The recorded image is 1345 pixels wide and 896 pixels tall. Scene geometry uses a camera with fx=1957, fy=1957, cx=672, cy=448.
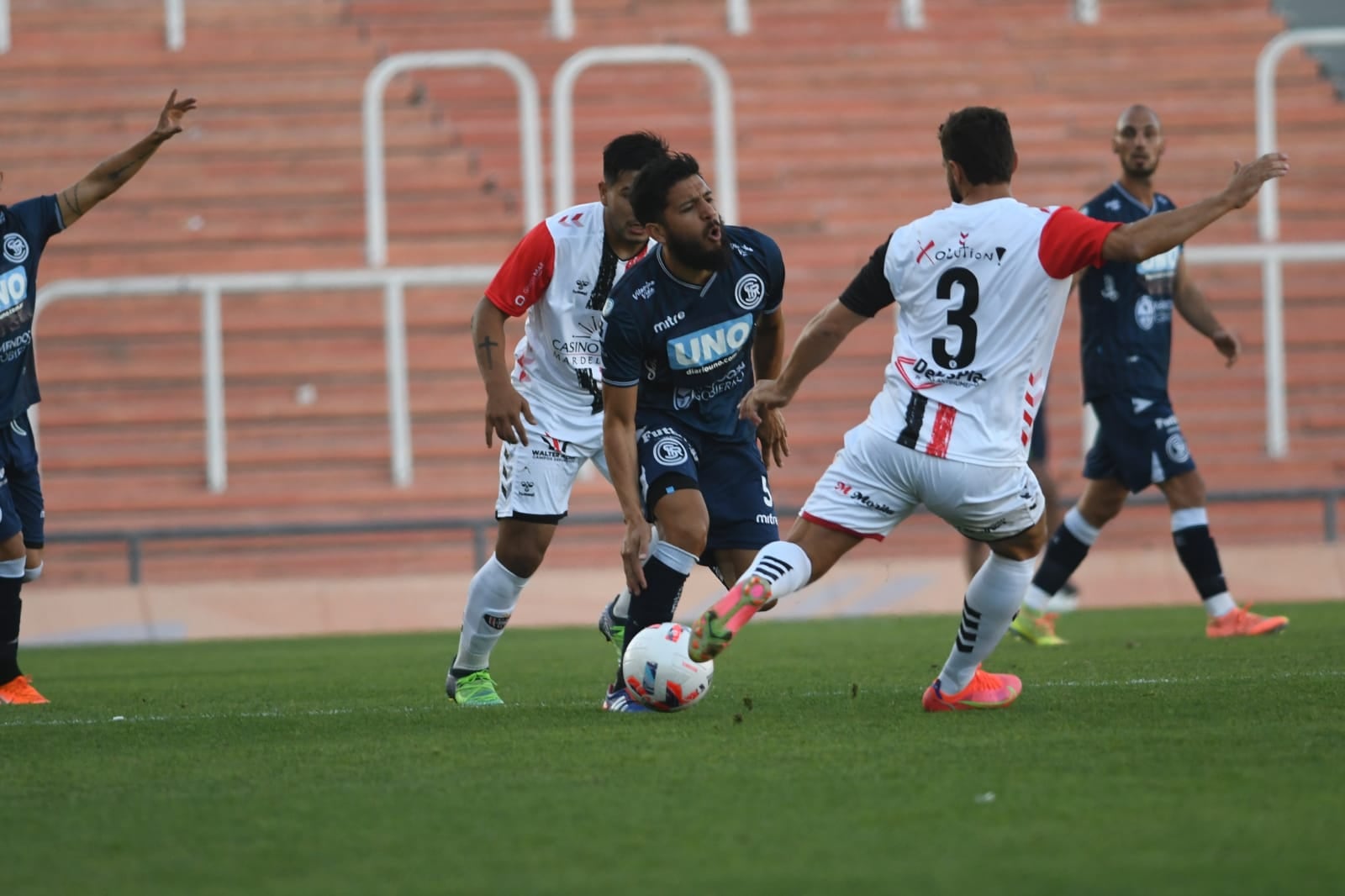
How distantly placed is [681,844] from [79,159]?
15274 millimetres

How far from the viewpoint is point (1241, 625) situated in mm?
9258

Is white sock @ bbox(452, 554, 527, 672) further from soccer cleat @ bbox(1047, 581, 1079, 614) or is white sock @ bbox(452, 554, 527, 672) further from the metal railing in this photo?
the metal railing

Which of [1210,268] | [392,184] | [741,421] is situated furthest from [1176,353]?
[741,421]

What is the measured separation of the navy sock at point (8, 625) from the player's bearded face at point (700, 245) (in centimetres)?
324

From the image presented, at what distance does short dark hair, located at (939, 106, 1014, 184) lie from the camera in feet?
18.3

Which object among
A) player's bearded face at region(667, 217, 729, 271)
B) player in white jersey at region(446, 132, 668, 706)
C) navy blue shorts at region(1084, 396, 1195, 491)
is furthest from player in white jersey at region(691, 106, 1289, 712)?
navy blue shorts at region(1084, 396, 1195, 491)

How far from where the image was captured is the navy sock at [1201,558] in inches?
368

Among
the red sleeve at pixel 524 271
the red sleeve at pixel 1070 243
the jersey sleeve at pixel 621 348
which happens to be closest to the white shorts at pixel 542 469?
the red sleeve at pixel 524 271

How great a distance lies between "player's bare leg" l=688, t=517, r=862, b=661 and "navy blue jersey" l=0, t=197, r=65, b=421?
328 centimetres

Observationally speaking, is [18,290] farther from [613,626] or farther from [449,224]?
[449,224]

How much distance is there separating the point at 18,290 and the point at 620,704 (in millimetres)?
3013

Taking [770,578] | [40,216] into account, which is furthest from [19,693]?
[770,578]

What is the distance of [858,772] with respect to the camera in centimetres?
460

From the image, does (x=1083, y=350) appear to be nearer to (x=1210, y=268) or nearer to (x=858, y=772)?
(x=858, y=772)
